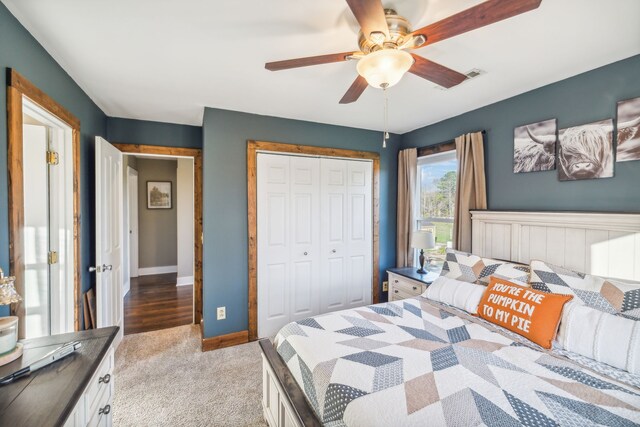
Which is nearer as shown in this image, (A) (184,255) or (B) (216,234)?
(B) (216,234)

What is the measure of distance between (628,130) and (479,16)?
1692 mm

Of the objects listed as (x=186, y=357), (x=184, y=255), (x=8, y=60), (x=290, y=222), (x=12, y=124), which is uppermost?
(x=8, y=60)

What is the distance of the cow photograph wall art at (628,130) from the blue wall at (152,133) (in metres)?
3.88

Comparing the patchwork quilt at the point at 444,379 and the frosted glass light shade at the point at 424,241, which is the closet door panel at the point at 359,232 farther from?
the patchwork quilt at the point at 444,379

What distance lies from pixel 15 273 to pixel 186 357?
175 centimetres

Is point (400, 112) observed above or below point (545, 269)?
above

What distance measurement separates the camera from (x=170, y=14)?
1.50m

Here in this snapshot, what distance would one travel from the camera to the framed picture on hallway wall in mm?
5789

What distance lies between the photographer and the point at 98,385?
4.34ft

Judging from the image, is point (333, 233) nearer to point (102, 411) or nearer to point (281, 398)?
point (281, 398)

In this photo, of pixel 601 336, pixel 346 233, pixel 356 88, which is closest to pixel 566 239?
pixel 601 336

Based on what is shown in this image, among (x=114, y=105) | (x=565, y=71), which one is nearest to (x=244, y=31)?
(x=114, y=105)

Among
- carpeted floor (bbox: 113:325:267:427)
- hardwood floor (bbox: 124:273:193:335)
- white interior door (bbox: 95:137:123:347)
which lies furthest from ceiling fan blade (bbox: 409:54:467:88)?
hardwood floor (bbox: 124:273:193:335)

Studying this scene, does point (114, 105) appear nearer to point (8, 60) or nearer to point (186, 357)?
point (8, 60)
